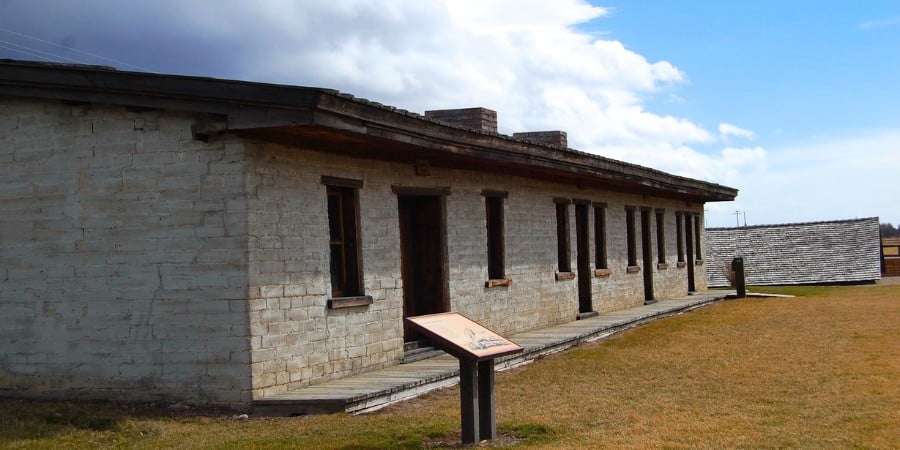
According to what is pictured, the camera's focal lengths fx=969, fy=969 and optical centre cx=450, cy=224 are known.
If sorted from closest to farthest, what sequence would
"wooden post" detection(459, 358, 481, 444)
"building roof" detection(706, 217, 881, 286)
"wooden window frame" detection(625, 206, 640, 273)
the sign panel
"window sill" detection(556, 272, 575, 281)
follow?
1. the sign panel
2. "wooden post" detection(459, 358, 481, 444)
3. "window sill" detection(556, 272, 575, 281)
4. "wooden window frame" detection(625, 206, 640, 273)
5. "building roof" detection(706, 217, 881, 286)

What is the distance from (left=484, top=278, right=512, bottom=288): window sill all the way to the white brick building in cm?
270

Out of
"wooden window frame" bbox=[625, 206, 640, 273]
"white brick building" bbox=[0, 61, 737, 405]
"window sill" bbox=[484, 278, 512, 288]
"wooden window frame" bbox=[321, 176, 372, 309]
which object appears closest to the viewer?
"white brick building" bbox=[0, 61, 737, 405]

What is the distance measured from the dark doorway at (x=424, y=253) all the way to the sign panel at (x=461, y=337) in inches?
216

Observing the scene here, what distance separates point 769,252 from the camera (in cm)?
3825

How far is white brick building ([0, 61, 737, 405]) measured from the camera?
32.2 feet

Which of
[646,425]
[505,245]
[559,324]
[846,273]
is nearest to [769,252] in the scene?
[846,273]

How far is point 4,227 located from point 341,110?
4.26 meters

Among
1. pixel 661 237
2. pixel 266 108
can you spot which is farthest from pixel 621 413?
pixel 661 237

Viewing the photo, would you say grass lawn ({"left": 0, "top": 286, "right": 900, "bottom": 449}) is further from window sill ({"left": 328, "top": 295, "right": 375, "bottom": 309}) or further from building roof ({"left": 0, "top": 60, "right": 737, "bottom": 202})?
building roof ({"left": 0, "top": 60, "right": 737, "bottom": 202})

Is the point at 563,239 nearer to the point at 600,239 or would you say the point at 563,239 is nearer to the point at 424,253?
the point at 600,239

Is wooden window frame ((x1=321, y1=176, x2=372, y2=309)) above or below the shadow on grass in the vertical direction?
above

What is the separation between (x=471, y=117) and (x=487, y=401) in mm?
8786

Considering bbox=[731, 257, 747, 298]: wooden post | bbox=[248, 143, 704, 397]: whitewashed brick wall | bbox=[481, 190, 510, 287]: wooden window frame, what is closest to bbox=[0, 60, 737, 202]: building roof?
bbox=[248, 143, 704, 397]: whitewashed brick wall

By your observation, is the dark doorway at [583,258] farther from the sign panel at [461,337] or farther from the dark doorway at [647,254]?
the sign panel at [461,337]
